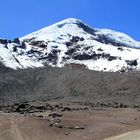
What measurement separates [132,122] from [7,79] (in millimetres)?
57635

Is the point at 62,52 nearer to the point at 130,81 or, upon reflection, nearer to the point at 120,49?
the point at 120,49

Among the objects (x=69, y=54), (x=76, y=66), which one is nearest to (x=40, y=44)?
(x=69, y=54)

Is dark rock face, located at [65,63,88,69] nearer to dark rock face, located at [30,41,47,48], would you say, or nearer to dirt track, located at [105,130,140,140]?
dark rock face, located at [30,41,47,48]

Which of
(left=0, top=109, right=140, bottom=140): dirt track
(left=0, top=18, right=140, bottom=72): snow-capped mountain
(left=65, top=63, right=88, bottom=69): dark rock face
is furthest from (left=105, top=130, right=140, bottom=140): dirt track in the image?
(left=65, top=63, right=88, bottom=69): dark rock face

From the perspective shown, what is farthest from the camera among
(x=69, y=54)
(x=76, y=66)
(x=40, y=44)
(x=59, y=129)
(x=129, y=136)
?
(x=40, y=44)

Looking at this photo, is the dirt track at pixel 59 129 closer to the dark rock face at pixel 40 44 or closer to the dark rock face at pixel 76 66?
the dark rock face at pixel 76 66

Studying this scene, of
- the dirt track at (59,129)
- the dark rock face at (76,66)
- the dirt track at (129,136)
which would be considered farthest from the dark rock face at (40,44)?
the dirt track at (129,136)

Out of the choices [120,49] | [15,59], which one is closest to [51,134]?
[15,59]

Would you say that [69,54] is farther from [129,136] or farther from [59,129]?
[129,136]

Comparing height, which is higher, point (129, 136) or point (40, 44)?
point (40, 44)

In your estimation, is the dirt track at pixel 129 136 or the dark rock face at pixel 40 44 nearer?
the dirt track at pixel 129 136

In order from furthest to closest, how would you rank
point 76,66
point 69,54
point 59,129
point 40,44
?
point 40,44 < point 69,54 < point 76,66 < point 59,129

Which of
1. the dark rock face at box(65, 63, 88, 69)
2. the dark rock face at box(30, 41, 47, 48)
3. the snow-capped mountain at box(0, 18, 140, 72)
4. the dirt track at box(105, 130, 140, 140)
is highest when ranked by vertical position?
the dark rock face at box(30, 41, 47, 48)

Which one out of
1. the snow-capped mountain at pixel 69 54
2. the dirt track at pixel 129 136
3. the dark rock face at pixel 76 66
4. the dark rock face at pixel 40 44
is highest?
the dark rock face at pixel 40 44
